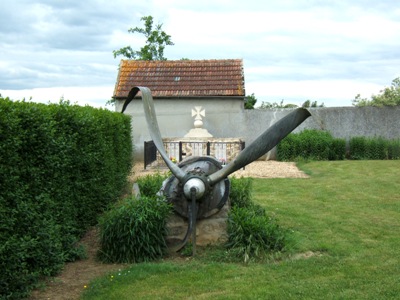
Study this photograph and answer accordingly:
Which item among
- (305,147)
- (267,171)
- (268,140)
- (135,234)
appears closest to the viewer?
(268,140)

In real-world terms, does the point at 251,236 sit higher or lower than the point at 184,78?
lower

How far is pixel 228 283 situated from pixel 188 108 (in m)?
15.8

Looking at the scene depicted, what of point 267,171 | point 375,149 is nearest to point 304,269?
point 267,171

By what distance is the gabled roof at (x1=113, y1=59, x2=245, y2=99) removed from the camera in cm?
2125

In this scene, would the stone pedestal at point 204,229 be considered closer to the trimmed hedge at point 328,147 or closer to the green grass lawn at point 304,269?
the green grass lawn at point 304,269

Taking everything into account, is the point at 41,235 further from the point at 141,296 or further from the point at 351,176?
the point at 351,176

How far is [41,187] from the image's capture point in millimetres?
5883

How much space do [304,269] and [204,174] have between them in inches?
71.5

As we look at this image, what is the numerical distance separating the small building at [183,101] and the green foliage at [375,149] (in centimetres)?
501

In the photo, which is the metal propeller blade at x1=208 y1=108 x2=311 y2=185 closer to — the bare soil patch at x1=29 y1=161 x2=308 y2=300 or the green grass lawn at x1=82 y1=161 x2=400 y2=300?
the green grass lawn at x1=82 y1=161 x2=400 y2=300

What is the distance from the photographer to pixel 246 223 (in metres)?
7.25

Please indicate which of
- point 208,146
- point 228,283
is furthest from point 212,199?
point 208,146

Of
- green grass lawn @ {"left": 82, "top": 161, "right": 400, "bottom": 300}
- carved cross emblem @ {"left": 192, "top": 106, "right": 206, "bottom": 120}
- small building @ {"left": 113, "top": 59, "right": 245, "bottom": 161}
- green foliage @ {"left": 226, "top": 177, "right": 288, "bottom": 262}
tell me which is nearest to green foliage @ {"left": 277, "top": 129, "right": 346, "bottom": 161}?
small building @ {"left": 113, "top": 59, "right": 245, "bottom": 161}

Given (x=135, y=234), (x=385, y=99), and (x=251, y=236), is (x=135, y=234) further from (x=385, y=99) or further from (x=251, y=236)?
(x=385, y=99)
